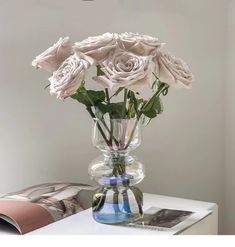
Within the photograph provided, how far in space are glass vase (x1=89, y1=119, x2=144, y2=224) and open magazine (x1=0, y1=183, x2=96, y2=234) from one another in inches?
5.0

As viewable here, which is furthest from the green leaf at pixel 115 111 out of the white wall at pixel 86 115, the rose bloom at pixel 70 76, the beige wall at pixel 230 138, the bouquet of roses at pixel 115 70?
the beige wall at pixel 230 138

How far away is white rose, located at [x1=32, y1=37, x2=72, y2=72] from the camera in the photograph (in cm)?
113

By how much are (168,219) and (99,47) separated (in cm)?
45

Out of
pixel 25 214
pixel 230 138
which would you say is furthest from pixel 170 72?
pixel 230 138

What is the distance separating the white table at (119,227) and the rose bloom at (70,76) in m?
0.32

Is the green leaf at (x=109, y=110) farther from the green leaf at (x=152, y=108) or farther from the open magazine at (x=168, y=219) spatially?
the open magazine at (x=168, y=219)

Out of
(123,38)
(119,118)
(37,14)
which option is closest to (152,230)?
(119,118)

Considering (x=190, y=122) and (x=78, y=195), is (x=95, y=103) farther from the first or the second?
(x=190, y=122)

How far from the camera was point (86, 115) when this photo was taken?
5.47 feet

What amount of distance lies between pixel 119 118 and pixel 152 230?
0.26 m

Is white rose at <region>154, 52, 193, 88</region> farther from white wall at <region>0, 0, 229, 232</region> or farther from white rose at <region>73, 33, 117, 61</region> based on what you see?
white wall at <region>0, 0, 229, 232</region>

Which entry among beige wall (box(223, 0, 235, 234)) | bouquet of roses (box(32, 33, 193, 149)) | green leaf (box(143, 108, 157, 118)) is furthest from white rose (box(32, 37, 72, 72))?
beige wall (box(223, 0, 235, 234))

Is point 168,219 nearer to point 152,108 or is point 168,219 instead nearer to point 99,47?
point 152,108

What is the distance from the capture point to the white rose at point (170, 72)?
1.10 metres
